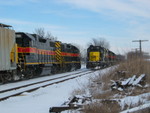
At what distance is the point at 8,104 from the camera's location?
8898 mm

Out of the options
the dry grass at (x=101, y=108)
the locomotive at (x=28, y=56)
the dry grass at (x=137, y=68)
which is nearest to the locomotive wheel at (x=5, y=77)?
the locomotive at (x=28, y=56)

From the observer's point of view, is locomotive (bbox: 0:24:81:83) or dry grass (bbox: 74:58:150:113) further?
locomotive (bbox: 0:24:81:83)

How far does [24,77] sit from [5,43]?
448 cm

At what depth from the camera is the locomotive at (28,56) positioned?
1545 centimetres

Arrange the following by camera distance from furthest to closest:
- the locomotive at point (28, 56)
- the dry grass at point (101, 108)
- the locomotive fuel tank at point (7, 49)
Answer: the locomotive at point (28, 56) → the locomotive fuel tank at point (7, 49) → the dry grass at point (101, 108)

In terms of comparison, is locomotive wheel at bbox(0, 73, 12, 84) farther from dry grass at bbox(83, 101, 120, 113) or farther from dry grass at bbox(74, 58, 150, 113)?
dry grass at bbox(83, 101, 120, 113)

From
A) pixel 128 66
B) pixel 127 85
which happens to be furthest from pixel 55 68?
pixel 127 85

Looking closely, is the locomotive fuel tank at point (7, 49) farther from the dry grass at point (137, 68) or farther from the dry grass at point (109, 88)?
the dry grass at point (137, 68)

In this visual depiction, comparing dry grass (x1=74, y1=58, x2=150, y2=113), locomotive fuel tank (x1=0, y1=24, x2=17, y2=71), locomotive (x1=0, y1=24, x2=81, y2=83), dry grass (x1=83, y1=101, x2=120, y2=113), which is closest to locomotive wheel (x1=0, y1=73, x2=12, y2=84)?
locomotive (x1=0, y1=24, x2=81, y2=83)

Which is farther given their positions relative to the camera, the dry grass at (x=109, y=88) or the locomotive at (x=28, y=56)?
the locomotive at (x=28, y=56)

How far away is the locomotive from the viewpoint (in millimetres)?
15445

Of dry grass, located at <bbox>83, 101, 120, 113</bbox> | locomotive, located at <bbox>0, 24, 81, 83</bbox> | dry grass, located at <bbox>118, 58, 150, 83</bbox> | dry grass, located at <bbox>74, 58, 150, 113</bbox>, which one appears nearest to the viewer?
dry grass, located at <bbox>83, 101, 120, 113</bbox>

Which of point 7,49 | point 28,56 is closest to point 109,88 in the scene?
point 7,49

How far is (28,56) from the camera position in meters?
19.5
